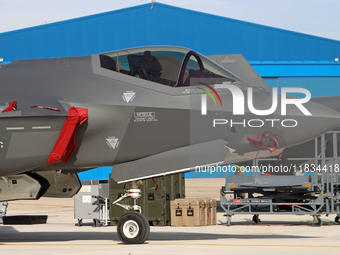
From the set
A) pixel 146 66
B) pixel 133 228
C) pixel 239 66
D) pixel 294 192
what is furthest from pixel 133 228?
pixel 294 192

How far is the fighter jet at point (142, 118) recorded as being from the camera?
1049 cm

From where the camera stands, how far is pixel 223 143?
1067cm

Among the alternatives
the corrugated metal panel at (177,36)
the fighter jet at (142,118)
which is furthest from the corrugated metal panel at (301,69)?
the fighter jet at (142,118)

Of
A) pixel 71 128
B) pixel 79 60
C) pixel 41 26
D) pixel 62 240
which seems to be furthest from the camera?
pixel 41 26

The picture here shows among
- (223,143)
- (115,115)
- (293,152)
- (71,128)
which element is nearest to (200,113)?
(223,143)

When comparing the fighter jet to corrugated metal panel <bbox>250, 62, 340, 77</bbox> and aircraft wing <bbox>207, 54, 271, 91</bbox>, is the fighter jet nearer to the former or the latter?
aircraft wing <bbox>207, 54, 271, 91</bbox>

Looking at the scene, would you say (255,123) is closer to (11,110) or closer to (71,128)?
(71,128)

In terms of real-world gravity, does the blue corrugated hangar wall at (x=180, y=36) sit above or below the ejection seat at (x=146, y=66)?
above

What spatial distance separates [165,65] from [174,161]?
68.1 inches

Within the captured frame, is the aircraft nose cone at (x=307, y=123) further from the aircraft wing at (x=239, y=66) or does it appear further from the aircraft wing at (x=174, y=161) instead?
the aircraft wing at (x=239, y=66)

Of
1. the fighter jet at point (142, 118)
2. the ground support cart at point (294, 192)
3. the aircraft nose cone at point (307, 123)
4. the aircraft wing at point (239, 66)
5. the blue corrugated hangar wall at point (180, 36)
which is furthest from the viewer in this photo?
the blue corrugated hangar wall at point (180, 36)

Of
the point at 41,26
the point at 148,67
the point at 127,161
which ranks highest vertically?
the point at 41,26

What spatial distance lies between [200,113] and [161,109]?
2.24 ft

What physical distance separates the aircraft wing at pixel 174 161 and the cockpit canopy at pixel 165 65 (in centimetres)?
116
